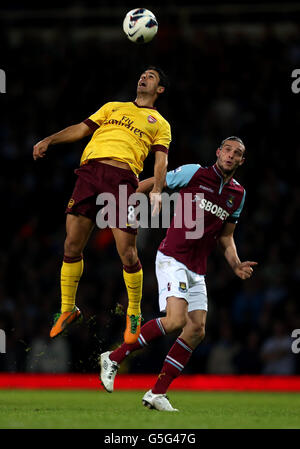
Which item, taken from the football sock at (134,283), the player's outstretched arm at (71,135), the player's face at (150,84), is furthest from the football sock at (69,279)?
the player's face at (150,84)

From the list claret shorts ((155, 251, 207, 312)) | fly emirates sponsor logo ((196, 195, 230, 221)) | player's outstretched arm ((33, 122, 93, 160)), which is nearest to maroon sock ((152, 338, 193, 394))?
claret shorts ((155, 251, 207, 312))

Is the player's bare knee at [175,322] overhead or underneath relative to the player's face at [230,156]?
underneath

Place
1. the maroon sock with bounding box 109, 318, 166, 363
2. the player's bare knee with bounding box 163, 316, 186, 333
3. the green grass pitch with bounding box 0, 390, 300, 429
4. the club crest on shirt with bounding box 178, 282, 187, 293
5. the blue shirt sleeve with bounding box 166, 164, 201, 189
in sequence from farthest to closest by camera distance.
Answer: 1. the blue shirt sleeve with bounding box 166, 164, 201, 189
2. the maroon sock with bounding box 109, 318, 166, 363
3. the club crest on shirt with bounding box 178, 282, 187, 293
4. the player's bare knee with bounding box 163, 316, 186, 333
5. the green grass pitch with bounding box 0, 390, 300, 429

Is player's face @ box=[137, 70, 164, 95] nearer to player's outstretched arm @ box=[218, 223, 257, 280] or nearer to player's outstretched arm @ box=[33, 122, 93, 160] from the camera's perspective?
player's outstretched arm @ box=[33, 122, 93, 160]

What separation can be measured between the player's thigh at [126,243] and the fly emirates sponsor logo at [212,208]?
0.76 metres

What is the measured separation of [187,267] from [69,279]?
1074 millimetres

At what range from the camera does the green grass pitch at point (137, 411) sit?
20.3ft

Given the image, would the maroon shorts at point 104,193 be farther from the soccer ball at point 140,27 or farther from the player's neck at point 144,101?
the soccer ball at point 140,27

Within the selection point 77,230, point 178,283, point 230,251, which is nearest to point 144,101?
point 77,230

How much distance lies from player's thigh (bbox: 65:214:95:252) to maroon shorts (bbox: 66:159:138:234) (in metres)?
0.05

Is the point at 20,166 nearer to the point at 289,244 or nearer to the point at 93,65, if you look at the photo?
the point at 93,65

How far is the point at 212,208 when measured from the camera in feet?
25.8

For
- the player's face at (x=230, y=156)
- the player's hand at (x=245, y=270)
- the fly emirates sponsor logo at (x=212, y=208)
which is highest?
the player's face at (x=230, y=156)

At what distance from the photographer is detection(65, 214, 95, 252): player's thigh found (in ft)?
24.7
